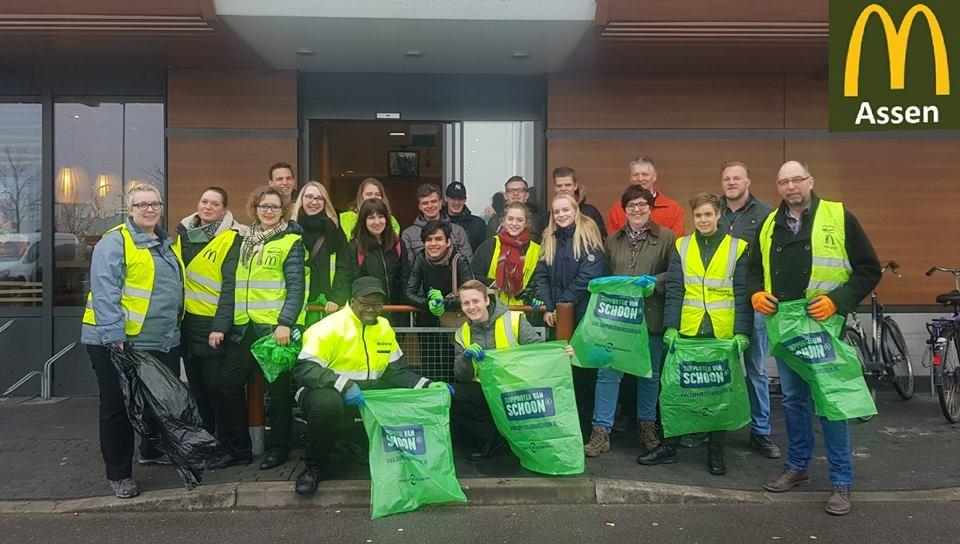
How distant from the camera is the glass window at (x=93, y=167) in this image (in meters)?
7.84

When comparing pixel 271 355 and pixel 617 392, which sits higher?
pixel 271 355

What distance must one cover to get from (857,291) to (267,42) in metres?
5.48

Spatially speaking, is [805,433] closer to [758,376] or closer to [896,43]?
[758,376]

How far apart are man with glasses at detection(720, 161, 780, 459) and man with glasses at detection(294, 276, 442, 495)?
252 centimetres

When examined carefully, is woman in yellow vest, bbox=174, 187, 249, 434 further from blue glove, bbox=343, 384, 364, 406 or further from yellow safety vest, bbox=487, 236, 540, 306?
yellow safety vest, bbox=487, 236, 540, 306

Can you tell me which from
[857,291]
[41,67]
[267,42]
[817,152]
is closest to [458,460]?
[857,291]

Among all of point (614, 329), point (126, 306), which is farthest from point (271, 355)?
point (614, 329)

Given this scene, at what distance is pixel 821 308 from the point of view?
432cm

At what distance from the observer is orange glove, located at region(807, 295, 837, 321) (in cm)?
432

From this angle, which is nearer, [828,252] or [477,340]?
[828,252]

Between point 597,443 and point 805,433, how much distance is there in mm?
1404

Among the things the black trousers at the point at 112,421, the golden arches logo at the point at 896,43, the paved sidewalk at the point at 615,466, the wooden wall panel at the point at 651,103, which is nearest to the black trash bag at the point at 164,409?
the black trousers at the point at 112,421

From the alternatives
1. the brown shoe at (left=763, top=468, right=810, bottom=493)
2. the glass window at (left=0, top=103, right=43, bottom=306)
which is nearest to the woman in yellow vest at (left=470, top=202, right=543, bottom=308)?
the brown shoe at (left=763, top=468, right=810, bottom=493)

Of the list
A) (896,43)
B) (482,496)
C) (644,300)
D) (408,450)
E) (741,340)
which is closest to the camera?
(408,450)
